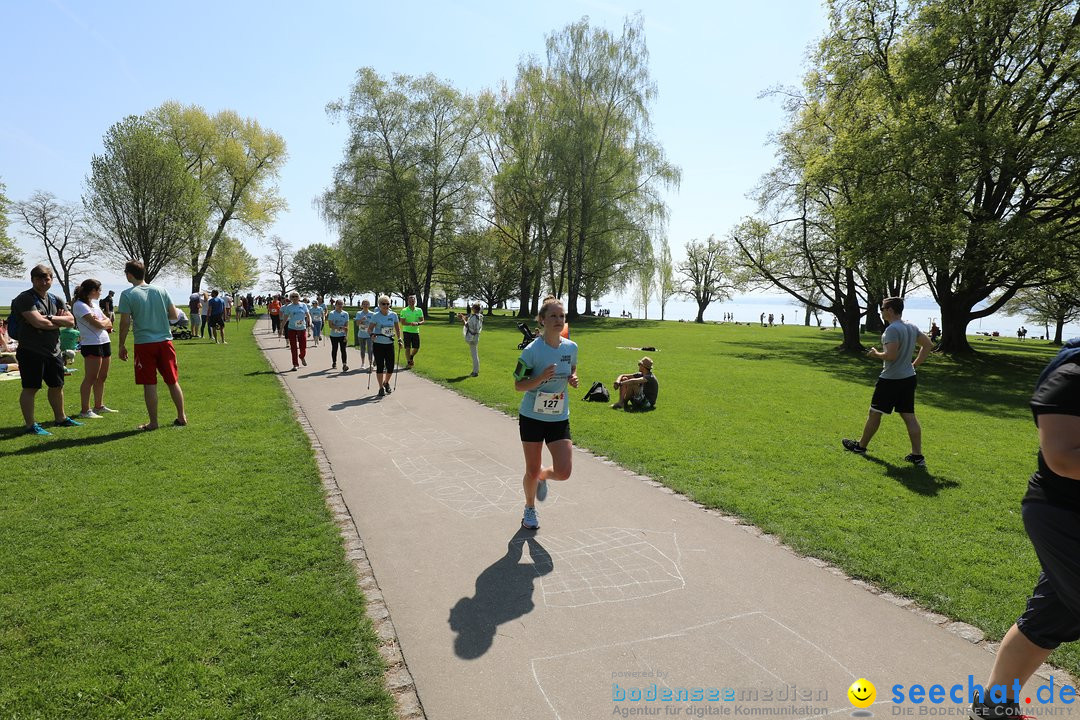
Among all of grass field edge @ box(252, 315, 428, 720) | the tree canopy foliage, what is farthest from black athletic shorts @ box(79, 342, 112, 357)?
the tree canopy foliage

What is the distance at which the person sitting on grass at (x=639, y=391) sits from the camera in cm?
1073

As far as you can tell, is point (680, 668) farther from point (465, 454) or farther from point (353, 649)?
point (465, 454)

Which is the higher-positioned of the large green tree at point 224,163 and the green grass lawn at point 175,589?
the large green tree at point 224,163

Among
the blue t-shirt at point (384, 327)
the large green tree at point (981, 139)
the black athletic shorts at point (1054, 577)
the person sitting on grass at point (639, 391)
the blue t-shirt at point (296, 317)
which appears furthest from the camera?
the large green tree at point (981, 139)

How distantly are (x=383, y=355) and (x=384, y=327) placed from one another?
0.57m

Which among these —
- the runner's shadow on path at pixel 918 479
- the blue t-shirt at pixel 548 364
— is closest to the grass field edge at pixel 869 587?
the blue t-shirt at pixel 548 364

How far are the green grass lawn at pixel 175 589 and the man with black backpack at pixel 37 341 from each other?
757 mm

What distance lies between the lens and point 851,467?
280 inches

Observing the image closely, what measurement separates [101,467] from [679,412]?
8.72 m

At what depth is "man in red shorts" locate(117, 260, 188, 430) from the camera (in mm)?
7484

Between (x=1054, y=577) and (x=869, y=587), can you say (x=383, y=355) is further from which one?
(x=1054, y=577)

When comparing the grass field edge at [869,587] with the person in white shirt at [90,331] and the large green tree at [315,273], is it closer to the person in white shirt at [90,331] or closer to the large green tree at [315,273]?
the person in white shirt at [90,331]

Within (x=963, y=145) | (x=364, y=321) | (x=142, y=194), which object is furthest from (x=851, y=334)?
(x=142, y=194)

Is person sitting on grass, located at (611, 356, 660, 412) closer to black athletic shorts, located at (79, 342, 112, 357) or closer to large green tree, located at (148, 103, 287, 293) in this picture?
black athletic shorts, located at (79, 342, 112, 357)
